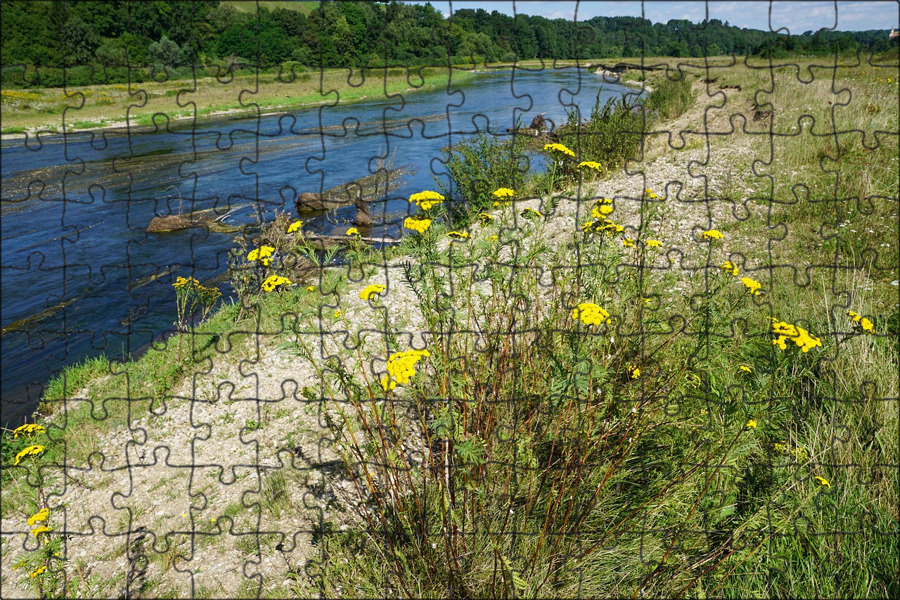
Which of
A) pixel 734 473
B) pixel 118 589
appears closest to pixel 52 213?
pixel 118 589

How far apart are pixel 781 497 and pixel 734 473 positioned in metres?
0.26

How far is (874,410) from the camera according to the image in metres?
3.00

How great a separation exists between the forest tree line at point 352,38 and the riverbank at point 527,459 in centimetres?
187

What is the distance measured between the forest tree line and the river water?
63 cm

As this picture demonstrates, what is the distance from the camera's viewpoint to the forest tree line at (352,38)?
4.05 metres

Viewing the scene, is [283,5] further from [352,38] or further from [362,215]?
[352,38]

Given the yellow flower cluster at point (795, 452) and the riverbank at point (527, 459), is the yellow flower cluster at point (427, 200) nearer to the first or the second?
the riverbank at point (527, 459)

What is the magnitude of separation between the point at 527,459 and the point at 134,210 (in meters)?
12.0

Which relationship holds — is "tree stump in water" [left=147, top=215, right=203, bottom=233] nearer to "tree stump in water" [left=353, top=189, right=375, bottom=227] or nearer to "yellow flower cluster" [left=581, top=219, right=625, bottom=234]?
"tree stump in water" [left=353, top=189, right=375, bottom=227]

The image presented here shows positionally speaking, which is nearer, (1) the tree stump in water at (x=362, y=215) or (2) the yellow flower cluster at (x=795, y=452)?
(2) the yellow flower cluster at (x=795, y=452)

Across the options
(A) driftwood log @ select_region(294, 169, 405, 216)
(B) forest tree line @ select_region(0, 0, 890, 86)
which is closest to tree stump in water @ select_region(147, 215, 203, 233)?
(A) driftwood log @ select_region(294, 169, 405, 216)

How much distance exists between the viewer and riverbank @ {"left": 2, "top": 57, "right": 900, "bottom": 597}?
231cm

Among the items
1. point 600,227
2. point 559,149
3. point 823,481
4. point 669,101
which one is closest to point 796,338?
point 823,481

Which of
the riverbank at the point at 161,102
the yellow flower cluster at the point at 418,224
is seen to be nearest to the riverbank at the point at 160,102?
the riverbank at the point at 161,102
